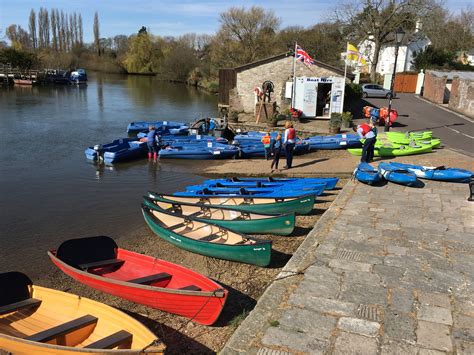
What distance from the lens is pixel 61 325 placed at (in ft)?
19.5

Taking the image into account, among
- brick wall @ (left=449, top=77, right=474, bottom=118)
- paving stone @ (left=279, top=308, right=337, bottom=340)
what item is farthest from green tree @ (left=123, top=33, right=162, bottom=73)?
paving stone @ (left=279, top=308, right=337, bottom=340)

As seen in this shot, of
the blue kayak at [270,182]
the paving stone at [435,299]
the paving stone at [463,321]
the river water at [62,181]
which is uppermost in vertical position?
the blue kayak at [270,182]

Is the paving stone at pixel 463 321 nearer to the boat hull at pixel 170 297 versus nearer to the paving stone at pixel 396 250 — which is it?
the paving stone at pixel 396 250

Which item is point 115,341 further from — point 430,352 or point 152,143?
point 152,143

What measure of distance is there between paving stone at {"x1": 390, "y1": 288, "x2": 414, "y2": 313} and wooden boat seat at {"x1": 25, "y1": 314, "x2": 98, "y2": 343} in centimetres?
463

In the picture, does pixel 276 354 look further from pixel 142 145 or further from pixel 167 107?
pixel 167 107

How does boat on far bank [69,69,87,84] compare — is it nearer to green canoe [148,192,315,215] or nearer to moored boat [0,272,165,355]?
green canoe [148,192,315,215]

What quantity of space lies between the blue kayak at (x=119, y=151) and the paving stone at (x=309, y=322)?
50.5 ft

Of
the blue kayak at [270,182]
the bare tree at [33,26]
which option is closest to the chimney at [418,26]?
the blue kayak at [270,182]

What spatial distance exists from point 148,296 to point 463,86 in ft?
97.1

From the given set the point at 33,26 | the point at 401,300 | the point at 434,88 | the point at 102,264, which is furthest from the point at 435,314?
the point at 33,26

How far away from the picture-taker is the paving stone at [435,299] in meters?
6.35

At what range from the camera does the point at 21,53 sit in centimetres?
6006

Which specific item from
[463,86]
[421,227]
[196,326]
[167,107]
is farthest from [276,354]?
[167,107]
